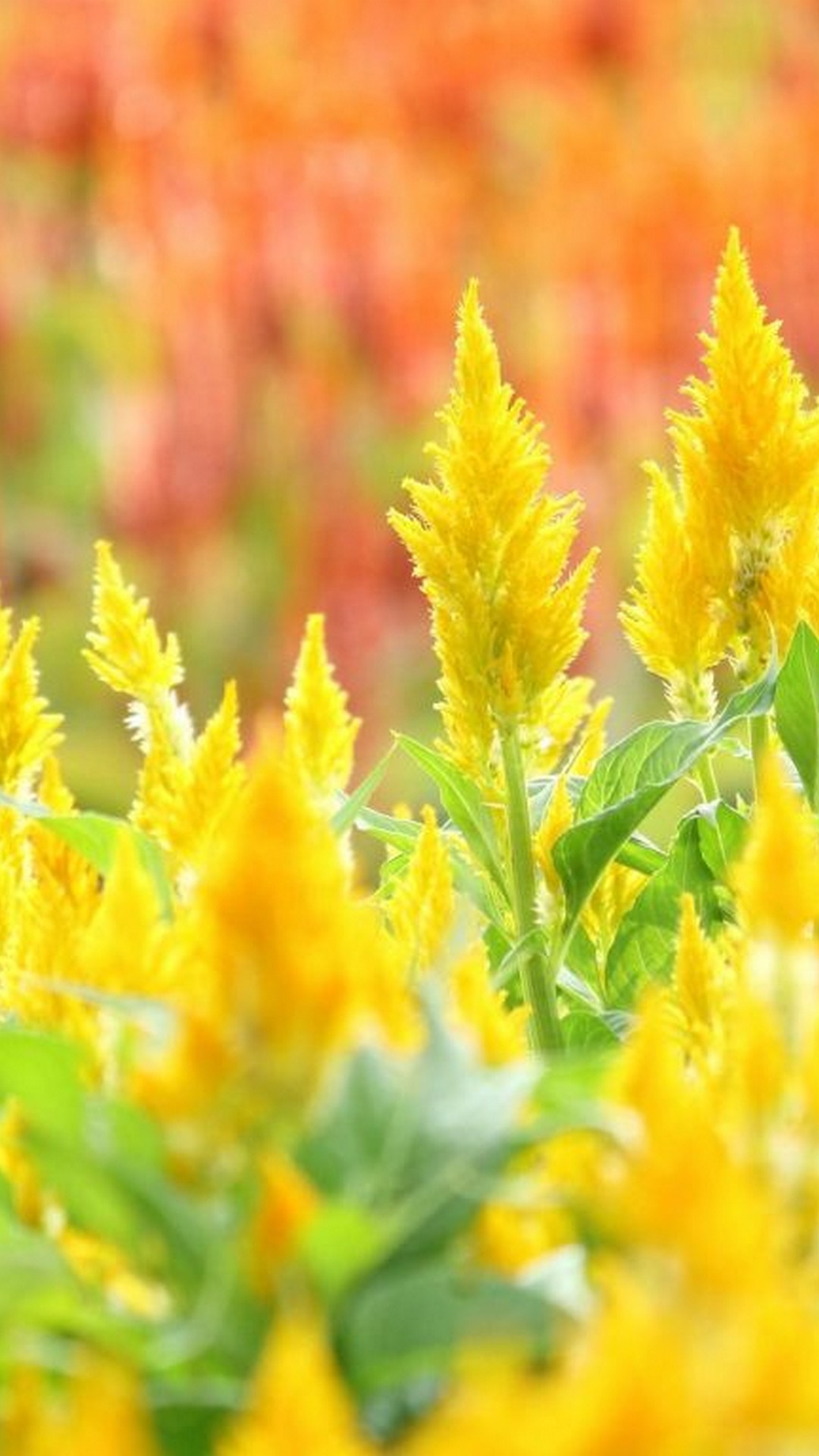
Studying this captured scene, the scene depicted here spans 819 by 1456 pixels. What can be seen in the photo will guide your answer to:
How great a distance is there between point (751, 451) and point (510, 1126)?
344mm

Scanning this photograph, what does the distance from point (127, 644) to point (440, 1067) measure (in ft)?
1.09

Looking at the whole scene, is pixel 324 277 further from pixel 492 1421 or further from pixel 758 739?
pixel 492 1421

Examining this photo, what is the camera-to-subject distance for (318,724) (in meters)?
0.74

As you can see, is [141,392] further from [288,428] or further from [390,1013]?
[390,1013]

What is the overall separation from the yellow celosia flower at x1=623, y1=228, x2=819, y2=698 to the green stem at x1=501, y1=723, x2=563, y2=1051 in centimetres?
7

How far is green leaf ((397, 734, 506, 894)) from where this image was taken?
0.79m

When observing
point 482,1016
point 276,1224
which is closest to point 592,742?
point 482,1016

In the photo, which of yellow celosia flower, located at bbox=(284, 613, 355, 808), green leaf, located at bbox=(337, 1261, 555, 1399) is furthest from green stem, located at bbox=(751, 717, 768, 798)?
green leaf, located at bbox=(337, 1261, 555, 1399)

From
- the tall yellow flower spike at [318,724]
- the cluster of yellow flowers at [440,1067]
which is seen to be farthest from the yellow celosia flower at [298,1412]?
the tall yellow flower spike at [318,724]

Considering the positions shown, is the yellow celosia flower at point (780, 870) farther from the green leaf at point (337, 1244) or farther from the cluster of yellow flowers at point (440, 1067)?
the green leaf at point (337, 1244)

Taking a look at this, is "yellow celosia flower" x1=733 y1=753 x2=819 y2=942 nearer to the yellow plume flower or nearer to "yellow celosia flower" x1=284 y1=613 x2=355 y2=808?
the yellow plume flower

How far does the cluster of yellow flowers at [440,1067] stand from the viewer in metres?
0.40

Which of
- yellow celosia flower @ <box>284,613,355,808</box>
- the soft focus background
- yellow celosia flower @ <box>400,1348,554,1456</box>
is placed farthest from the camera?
the soft focus background

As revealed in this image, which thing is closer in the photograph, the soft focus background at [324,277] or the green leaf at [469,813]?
the green leaf at [469,813]
